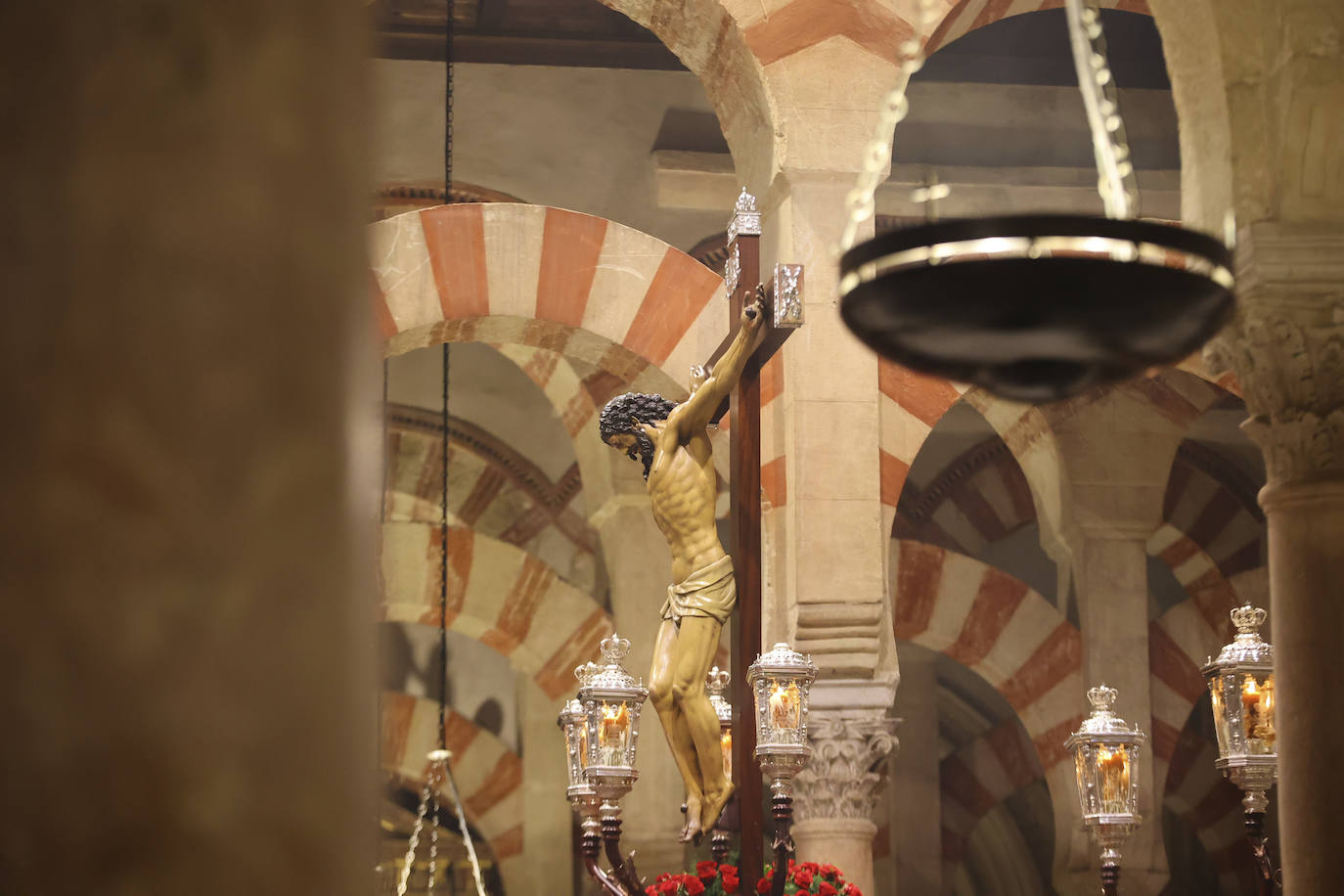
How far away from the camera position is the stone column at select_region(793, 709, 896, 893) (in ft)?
21.6

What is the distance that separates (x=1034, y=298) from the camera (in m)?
2.51

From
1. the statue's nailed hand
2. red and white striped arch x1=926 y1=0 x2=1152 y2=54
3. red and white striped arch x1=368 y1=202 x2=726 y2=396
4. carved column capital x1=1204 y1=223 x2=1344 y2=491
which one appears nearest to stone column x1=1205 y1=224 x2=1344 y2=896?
carved column capital x1=1204 y1=223 x2=1344 y2=491

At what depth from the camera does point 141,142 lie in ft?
3.10

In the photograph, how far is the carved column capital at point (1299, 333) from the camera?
13.9 feet

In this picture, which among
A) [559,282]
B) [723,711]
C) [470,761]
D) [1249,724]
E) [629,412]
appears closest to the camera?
[629,412]

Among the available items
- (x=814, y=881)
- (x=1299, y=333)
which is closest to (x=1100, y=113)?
(x=1299, y=333)

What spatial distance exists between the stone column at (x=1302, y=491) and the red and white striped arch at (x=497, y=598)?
6.25m

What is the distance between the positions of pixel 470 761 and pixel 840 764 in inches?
255

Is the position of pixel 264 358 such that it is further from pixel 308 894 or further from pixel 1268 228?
pixel 1268 228

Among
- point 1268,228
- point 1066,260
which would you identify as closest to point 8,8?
point 1066,260

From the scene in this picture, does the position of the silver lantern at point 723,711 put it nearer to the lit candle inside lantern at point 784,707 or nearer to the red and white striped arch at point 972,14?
the lit candle inside lantern at point 784,707

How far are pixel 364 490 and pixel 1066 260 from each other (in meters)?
1.66

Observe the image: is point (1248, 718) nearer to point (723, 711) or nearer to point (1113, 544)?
point (723, 711)

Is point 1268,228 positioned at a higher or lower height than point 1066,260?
higher
